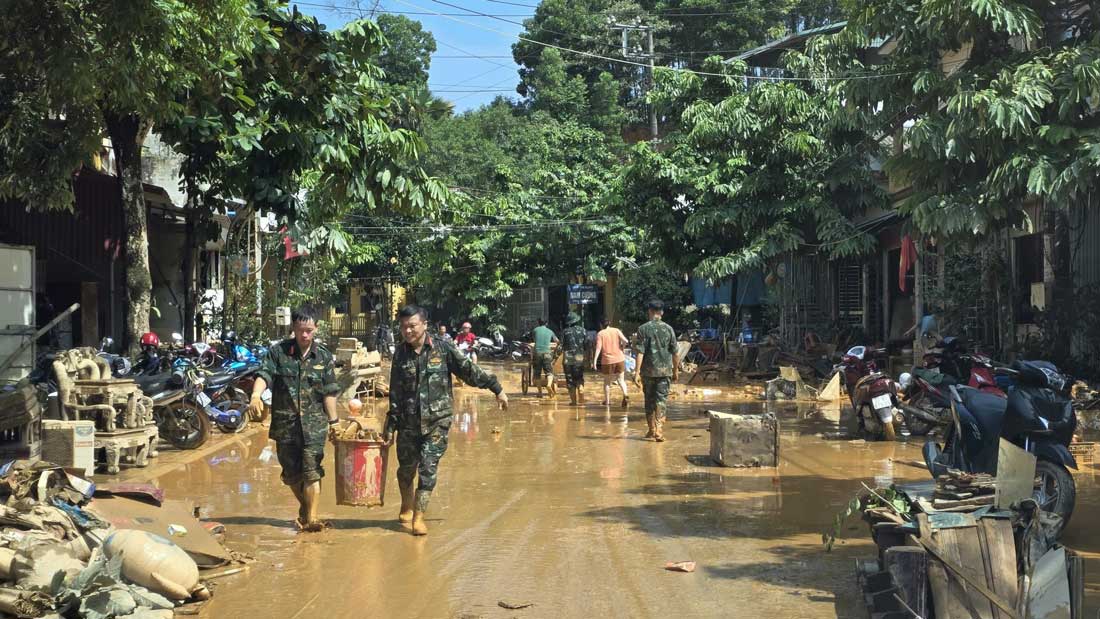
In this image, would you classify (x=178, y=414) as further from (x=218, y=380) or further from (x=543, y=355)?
(x=543, y=355)

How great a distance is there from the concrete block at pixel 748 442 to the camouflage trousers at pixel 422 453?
4065 mm

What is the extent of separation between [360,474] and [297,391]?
2.70 feet

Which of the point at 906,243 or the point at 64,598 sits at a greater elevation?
the point at 906,243

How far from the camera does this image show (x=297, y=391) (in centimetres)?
781

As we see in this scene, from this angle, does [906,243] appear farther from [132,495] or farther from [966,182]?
[132,495]

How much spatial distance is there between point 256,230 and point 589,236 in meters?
14.5

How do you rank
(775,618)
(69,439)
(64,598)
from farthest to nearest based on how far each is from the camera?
1. (69,439)
2. (775,618)
3. (64,598)

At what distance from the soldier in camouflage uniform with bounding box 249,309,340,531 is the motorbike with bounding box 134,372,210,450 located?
562 centimetres

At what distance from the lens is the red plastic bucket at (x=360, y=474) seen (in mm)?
8016

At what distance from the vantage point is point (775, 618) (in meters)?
5.62

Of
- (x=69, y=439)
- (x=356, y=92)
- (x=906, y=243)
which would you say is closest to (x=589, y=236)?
(x=906, y=243)

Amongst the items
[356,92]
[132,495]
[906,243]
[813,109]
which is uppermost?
[813,109]

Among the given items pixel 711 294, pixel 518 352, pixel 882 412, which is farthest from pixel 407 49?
pixel 882 412

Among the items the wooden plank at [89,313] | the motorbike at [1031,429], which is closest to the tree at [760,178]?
the wooden plank at [89,313]
